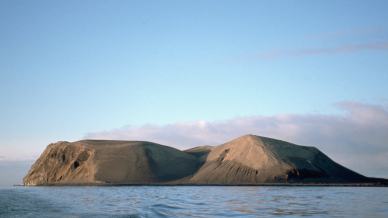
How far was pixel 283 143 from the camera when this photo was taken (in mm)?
184875

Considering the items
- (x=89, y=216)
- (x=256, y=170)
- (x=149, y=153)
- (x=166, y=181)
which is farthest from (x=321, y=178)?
(x=89, y=216)

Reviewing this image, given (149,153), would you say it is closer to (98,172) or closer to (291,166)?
(98,172)

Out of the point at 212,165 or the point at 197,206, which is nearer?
the point at 197,206

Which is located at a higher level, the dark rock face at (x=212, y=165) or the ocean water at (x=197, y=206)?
the dark rock face at (x=212, y=165)

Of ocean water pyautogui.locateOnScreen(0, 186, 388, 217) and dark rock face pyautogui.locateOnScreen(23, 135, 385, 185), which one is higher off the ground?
dark rock face pyautogui.locateOnScreen(23, 135, 385, 185)

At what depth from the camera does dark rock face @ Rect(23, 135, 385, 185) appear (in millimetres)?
164500

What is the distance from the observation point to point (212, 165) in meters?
180

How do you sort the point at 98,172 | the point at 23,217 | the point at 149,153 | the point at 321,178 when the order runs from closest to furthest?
the point at 23,217 → the point at 321,178 → the point at 98,172 → the point at 149,153

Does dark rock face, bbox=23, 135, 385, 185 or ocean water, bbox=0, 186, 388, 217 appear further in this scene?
dark rock face, bbox=23, 135, 385, 185

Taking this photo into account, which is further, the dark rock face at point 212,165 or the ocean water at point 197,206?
the dark rock face at point 212,165

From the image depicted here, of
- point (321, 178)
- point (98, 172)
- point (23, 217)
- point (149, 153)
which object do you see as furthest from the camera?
point (149, 153)

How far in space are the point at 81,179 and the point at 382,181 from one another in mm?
98401

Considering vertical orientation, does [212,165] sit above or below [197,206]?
above

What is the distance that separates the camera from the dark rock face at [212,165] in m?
164
